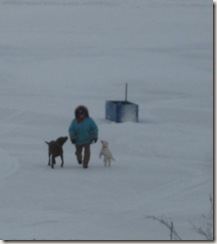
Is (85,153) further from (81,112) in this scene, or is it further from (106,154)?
(81,112)

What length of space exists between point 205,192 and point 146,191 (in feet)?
0.93

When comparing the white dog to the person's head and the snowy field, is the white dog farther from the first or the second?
the person's head

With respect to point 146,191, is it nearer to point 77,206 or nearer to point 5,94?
point 77,206

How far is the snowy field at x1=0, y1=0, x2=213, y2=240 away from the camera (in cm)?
527

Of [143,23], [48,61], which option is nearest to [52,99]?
[48,61]

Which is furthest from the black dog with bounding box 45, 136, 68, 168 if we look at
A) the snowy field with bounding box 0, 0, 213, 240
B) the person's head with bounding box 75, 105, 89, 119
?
the person's head with bounding box 75, 105, 89, 119

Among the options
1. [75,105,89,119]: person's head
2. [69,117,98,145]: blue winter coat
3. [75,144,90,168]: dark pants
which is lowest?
[75,144,90,168]: dark pants

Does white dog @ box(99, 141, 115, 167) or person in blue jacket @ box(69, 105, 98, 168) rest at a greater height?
person in blue jacket @ box(69, 105, 98, 168)

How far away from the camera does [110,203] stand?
17.4 feet

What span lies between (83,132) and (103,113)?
0.50 feet

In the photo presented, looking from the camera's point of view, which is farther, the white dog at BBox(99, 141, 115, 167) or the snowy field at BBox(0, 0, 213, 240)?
the white dog at BBox(99, 141, 115, 167)

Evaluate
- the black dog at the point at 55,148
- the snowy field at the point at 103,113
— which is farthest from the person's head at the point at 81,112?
the black dog at the point at 55,148

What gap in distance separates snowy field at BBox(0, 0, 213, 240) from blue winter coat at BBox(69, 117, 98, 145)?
0.06 meters

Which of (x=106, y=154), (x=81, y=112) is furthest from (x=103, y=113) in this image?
(x=106, y=154)
